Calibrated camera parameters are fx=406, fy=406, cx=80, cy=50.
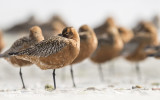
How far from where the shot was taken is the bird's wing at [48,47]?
947 cm

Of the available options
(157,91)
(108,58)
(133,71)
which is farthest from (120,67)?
(157,91)

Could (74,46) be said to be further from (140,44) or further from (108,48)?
(140,44)

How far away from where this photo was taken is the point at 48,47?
9.55 metres

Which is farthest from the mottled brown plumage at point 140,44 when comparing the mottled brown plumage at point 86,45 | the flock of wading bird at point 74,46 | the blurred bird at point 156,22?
the blurred bird at point 156,22

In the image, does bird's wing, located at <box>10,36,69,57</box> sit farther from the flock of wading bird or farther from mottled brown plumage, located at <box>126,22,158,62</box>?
mottled brown plumage, located at <box>126,22,158,62</box>

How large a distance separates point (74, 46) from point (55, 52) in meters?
0.47

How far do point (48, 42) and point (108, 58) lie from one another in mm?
5786

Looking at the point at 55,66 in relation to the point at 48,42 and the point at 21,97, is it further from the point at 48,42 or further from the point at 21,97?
the point at 21,97

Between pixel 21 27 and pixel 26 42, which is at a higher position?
pixel 21 27

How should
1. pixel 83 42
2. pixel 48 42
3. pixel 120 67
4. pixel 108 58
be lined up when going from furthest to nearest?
1. pixel 120 67
2. pixel 108 58
3. pixel 83 42
4. pixel 48 42

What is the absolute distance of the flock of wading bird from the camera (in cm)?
952

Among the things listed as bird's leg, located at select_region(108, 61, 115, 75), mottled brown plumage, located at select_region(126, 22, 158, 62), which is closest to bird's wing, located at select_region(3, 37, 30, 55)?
mottled brown plumage, located at select_region(126, 22, 158, 62)

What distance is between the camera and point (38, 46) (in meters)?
9.69

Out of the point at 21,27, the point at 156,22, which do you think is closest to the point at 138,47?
the point at 156,22
